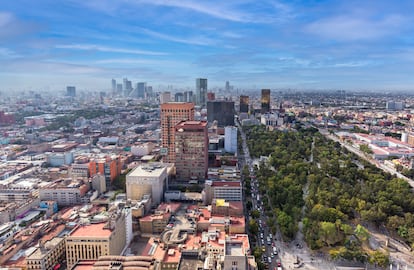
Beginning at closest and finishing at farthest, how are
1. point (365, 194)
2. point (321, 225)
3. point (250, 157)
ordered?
point (321, 225), point (365, 194), point (250, 157)

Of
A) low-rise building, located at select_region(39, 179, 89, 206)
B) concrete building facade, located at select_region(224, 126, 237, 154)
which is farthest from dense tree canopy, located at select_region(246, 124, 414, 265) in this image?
low-rise building, located at select_region(39, 179, 89, 206)

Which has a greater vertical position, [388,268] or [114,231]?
[114,231]

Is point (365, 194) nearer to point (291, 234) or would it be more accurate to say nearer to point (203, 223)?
point (291, 234)

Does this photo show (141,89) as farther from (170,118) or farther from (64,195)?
(64,195)

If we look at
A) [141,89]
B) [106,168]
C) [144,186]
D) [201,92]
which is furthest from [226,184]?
[141,89]

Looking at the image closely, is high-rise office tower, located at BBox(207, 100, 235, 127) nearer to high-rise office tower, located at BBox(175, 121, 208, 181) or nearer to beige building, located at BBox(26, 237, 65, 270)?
high-rise office tower, located at BBox(175, 121, 208, 181)

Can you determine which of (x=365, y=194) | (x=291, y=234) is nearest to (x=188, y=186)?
(x=291, y=234)
